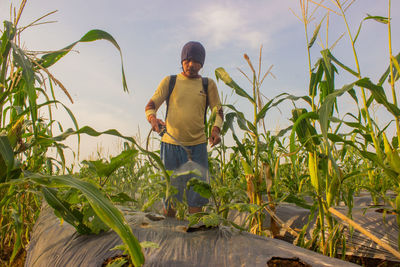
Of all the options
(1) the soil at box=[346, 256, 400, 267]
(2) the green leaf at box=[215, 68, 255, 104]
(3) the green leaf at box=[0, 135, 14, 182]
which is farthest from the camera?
(2) the green leaf at box=[215, 68, 255, 104]

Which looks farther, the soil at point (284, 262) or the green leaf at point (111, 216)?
the soil at point (284, 262)

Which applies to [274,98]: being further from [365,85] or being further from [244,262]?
[244,262]

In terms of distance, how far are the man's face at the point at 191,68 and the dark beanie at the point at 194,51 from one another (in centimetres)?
3

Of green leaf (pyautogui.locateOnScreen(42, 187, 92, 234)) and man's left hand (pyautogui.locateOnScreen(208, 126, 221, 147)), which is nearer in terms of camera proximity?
green leaf (pyautogui.locateOnScreen(42, 187, 92, 234))

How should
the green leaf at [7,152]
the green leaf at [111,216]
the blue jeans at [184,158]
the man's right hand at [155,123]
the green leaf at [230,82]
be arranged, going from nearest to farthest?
the green leaf at [111,216] → the green leaf at [7,152] → the green leaf at [230,82] → the man's right hand at [155,123] → the blue jeans at [184,158]

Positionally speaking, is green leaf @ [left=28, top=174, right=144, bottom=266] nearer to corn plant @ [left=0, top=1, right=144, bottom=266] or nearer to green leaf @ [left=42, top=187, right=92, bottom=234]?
corn plant @ [left=0, top=1, right=144, bottom=266]

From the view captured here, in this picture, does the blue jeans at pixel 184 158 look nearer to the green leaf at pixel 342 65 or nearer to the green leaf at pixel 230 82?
the green leaf at pixel 230 82

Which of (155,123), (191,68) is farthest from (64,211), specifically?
(191,68)

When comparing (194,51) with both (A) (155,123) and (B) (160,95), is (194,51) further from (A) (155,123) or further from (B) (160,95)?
Answer: (A) (155,123)

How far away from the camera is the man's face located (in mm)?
2400

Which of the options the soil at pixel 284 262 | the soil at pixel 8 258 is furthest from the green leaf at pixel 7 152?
the soil at pixel 8 258

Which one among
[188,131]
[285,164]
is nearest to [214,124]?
[188,131]

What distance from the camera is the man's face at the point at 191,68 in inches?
94.5

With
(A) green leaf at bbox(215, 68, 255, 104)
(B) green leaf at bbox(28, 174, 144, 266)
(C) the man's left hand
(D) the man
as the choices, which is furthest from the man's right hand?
(B) green leaf at bbox(28, 174, 144, 266)
